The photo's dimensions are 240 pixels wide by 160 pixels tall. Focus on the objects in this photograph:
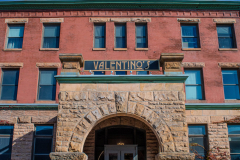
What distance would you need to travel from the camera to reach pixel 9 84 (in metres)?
14.8

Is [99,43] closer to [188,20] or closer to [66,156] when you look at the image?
[188,20]

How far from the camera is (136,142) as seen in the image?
44.4 ft

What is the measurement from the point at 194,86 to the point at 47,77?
8.71m

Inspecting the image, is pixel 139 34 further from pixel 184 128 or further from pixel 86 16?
pixel 184 128

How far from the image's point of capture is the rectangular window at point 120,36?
51.4ft

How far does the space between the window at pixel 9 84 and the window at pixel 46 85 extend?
57.2 inches

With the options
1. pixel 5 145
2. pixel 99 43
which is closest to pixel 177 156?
pixel 99 43

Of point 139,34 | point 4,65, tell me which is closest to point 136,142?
point 139,34

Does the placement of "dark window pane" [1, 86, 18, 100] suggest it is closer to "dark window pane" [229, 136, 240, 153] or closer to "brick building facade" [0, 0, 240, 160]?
"brick building facade" [0, 0, 240, 160]

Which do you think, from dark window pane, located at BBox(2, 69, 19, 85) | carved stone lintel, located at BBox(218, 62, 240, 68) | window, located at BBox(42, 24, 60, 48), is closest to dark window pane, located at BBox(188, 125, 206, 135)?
carved stone lintel, located at BBox(218, 62, 240, 68)

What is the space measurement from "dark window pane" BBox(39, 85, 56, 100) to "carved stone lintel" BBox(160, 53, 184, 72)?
7476mm

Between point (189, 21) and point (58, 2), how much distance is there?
8422 millimetres

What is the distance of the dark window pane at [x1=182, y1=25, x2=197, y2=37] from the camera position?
52.2 ft

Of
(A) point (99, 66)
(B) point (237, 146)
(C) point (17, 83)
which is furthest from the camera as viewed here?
(C) point (17, 83)
